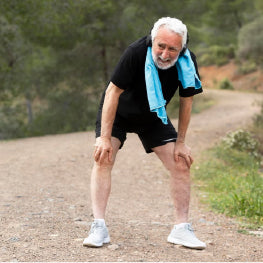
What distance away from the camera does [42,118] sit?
18.2 meters

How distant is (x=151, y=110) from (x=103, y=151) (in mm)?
500

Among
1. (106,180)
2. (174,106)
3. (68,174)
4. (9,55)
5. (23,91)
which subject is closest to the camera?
(106,180)

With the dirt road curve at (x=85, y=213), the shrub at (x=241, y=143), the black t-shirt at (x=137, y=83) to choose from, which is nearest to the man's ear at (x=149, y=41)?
the black t-shirt at (x=137, y=83)

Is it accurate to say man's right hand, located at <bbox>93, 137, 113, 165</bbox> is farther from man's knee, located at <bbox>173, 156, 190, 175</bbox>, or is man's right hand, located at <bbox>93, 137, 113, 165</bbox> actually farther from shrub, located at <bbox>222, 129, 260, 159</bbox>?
shrub, located at <bbox>222, 129, 260, 159</bbox>

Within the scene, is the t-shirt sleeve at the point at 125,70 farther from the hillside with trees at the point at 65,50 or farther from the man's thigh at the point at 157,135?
the hillside with trees at the point at 65,50

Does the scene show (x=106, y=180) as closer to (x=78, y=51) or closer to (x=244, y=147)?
(x=244, y=147)

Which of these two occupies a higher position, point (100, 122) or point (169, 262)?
point (100, 122)

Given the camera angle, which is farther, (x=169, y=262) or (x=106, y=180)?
(x=106, y=180)

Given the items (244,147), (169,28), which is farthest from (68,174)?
(169,28)

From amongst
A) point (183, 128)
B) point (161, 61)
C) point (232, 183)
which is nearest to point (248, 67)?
point (232, 183)

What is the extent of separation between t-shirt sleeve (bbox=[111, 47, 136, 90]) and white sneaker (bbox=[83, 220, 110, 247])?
1.09 meters

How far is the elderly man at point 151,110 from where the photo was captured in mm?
3650

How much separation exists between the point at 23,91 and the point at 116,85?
12739mm

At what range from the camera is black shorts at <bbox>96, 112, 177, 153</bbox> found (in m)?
3.99
